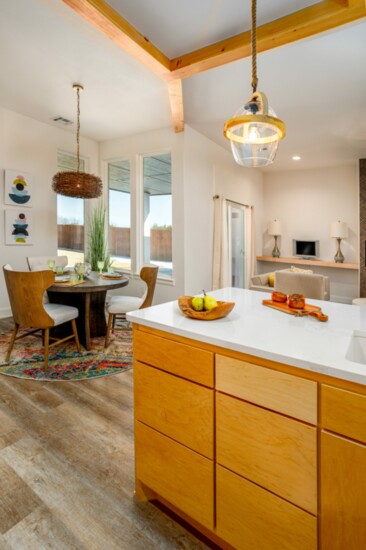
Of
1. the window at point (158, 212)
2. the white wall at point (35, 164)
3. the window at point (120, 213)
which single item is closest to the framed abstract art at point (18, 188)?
the white wall at point (35, 164)

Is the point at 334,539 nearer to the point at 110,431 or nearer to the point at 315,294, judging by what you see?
the point at 110,431

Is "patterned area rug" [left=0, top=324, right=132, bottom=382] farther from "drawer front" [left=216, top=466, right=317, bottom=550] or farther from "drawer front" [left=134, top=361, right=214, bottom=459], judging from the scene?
"drawer front" [left=216, top=466, right=317, bottom=550]

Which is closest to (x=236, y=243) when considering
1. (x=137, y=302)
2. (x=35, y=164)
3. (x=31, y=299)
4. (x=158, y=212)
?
(x=158, y=212)

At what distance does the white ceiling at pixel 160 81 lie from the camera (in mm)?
2551

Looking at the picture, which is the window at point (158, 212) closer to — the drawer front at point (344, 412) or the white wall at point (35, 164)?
the white wall at point (35, 164)

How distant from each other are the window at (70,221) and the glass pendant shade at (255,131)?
14.3 feet

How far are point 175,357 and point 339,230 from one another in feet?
20.9

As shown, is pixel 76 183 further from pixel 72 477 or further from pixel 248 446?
pixel 248 446

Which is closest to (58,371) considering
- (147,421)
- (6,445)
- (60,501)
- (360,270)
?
(6,445)

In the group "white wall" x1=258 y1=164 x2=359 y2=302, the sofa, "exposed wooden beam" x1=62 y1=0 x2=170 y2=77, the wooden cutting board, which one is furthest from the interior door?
the wooden cutting board

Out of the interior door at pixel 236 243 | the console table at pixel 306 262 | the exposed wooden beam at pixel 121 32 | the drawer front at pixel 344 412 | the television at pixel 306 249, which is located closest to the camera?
the drawer front at pixel 344 412

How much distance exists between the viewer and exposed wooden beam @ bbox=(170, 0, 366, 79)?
2337mm

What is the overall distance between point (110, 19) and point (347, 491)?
3.28m

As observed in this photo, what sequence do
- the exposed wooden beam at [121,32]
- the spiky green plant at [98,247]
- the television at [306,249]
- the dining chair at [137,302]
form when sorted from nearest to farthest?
the exposed wooden beam at [121,32], the dining chair at [137,302], the spiky green plant at [98,247], the television at [306,249]
